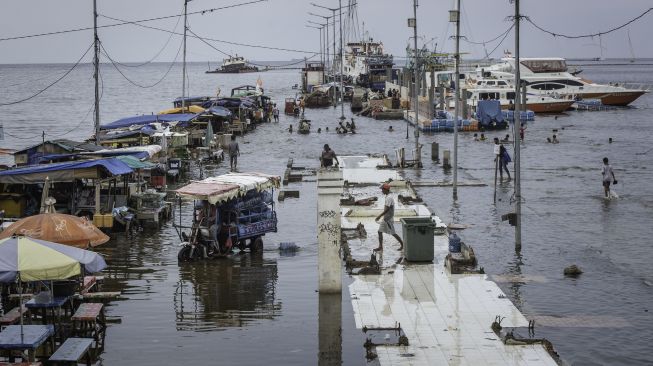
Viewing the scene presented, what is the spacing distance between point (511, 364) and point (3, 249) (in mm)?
7297

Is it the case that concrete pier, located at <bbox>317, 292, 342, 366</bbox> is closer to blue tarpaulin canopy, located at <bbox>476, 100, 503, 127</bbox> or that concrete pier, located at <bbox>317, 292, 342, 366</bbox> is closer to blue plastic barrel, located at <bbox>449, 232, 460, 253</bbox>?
blue plastic barrel, located at <bbox>449, 232, 460, 253</bbox>

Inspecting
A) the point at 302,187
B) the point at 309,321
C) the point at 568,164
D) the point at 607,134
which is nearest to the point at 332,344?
the point at 309,321

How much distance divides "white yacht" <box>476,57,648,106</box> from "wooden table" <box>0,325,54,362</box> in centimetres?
7450

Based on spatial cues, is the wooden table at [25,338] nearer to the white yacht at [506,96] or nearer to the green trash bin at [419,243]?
the green trash bin at [419,243]

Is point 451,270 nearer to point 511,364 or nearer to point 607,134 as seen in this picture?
point 511,364

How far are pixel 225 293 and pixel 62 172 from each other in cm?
761

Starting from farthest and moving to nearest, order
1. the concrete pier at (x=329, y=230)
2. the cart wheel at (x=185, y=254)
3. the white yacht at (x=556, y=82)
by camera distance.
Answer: the white yacht at (x=556, y=82) < the cart wheel at (x=185, y=254) < the concrete pier at (x=329, y=230)

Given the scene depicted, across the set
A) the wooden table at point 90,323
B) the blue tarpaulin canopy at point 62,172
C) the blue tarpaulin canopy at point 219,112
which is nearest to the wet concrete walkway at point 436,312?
the wooden table at point 90,323

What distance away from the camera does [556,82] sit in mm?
86812

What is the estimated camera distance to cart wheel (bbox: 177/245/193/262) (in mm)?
21359

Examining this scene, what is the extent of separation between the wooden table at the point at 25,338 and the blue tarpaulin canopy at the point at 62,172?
10.6 metres

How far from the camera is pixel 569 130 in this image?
66.4 meters

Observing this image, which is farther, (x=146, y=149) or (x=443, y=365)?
(x=146, y=149)

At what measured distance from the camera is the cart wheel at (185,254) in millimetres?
21359
